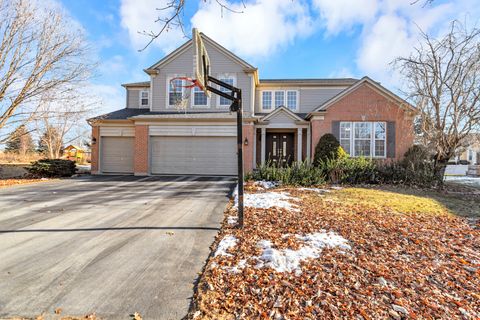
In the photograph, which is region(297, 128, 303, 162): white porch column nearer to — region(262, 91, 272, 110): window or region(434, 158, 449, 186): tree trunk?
region(262, 91, 272, 110): window

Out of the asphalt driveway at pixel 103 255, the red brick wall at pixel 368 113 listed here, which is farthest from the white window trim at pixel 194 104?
the asphalt driveway at pixel 103 255

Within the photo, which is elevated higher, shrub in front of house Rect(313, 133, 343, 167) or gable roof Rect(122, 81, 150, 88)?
gable roof Rect(122, 81, 150, 88)

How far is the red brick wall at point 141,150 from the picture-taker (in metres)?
13.0

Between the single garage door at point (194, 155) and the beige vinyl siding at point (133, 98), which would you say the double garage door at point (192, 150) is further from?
the beige vinyl siding at point (133, 98)

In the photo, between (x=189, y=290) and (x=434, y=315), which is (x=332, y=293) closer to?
(x=434, y=315)

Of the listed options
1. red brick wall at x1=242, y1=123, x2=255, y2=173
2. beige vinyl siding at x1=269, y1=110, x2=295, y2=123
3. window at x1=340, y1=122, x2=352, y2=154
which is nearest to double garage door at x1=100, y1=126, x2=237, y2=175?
red brick wall at x1=242, y1=123, x2=255, y2=173

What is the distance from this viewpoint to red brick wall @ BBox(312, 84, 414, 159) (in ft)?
39.9

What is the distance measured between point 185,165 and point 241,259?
10.5 meters

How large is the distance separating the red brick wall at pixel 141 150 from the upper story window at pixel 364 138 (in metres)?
10.7

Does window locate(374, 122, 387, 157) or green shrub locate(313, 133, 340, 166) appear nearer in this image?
green shrub locate(313, 133, 340, 166)

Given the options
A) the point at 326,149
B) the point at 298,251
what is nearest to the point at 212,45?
the point at 326,149

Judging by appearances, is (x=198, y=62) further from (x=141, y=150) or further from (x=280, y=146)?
(x=280, y=146)

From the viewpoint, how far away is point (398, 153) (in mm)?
12219

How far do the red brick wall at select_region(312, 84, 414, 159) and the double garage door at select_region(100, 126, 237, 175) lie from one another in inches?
187
